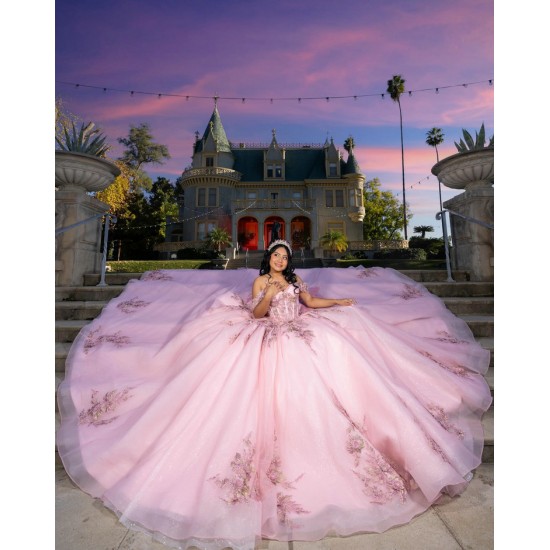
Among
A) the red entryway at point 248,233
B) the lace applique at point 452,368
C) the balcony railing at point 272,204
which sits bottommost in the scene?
the lace applique at point 452,368

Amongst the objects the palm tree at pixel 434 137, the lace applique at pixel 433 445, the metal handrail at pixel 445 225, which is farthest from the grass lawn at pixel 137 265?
the palm tree at pixel 434 137

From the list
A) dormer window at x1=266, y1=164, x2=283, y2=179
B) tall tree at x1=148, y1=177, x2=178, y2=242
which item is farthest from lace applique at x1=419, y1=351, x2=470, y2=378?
dormer window at x1=266, y1=164, x2=283, y2=179

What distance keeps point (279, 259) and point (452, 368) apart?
5.84 feet

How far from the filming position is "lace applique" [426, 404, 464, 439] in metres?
2.27

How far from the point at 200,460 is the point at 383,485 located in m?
1.05

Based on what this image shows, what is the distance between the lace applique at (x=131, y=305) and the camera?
344cm

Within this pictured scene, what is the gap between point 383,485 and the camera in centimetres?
184

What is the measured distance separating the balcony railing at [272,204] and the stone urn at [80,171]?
81.3 feet

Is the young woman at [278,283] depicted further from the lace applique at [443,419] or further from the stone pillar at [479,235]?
the stone pillar at [479,235]

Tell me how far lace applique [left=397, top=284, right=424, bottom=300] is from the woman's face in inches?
60.0

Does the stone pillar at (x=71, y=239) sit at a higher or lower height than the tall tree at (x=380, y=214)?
lower

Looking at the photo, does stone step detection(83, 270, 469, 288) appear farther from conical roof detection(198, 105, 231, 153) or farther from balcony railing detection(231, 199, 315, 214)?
conical roof detection(198, 105, 231, 153)
